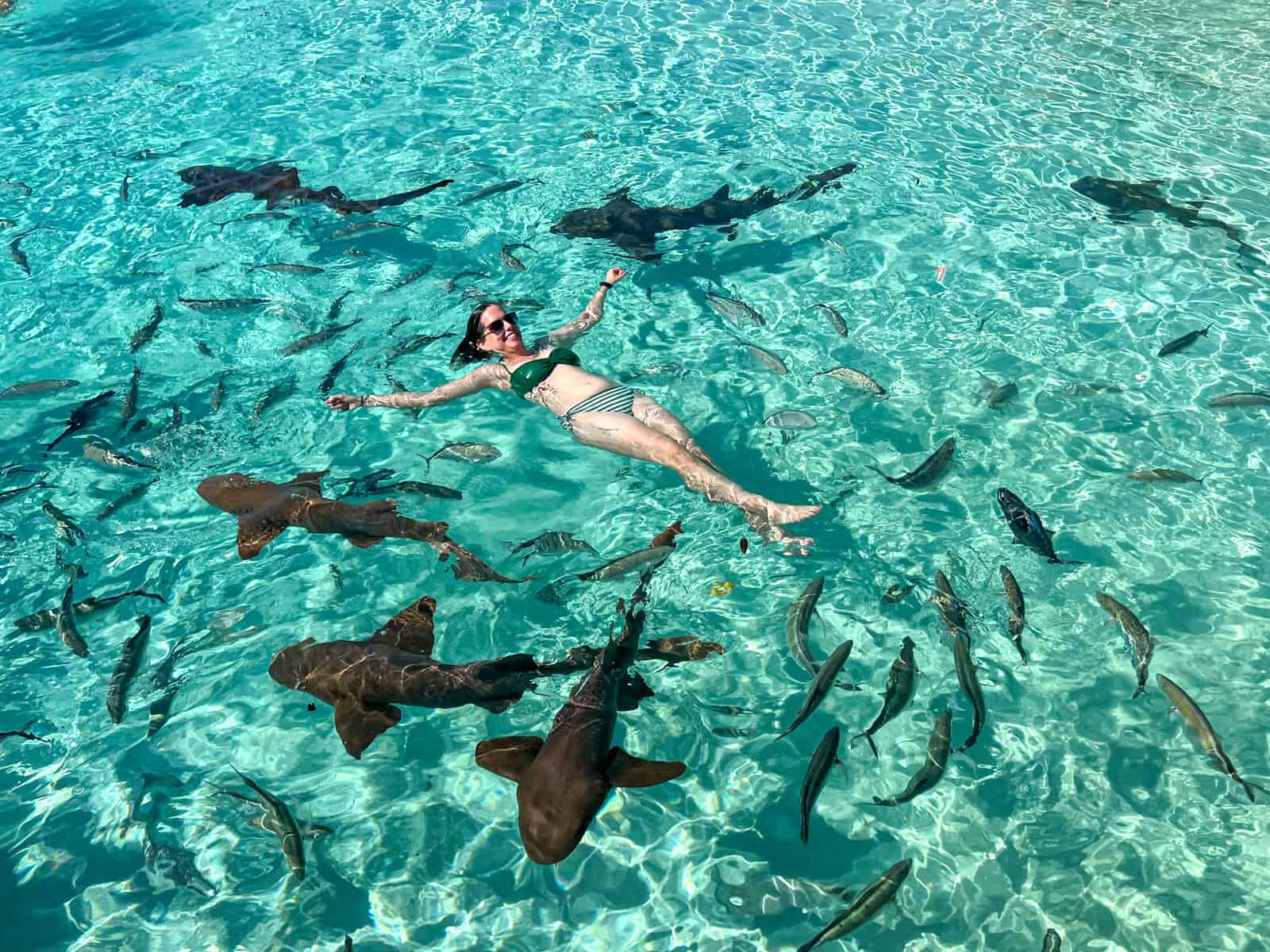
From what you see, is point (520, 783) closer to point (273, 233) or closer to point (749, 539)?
point (749, 539)

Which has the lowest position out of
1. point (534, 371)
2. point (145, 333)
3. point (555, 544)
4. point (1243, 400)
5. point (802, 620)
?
point (1243, 400)

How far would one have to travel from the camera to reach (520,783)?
408 centimetres

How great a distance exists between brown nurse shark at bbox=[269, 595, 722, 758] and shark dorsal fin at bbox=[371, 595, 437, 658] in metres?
0.04

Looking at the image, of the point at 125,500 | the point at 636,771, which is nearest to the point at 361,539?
the point at 125,500

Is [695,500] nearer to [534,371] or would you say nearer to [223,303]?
[534,371]

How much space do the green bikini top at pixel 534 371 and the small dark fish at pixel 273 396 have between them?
7.50 ft

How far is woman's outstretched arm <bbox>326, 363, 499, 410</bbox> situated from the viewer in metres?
7.37

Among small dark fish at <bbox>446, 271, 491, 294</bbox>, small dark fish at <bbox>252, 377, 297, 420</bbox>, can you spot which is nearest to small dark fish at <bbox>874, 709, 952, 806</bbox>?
small dark fish at <bbox>252, 377, 297, 420</bbox>

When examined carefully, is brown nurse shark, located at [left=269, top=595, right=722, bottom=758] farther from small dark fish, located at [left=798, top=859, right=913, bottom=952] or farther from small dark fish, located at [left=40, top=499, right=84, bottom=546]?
small dark fish, located at [left=40, top=499, right=84, bottom=546]

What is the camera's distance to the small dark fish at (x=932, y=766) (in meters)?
4.62

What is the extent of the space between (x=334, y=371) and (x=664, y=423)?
3083 mm

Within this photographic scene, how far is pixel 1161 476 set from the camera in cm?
664

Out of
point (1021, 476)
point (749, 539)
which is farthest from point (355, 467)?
point (1021, 476)

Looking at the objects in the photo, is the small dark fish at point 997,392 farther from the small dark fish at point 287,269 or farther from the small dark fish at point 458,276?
the small dark fish at point 287,269
